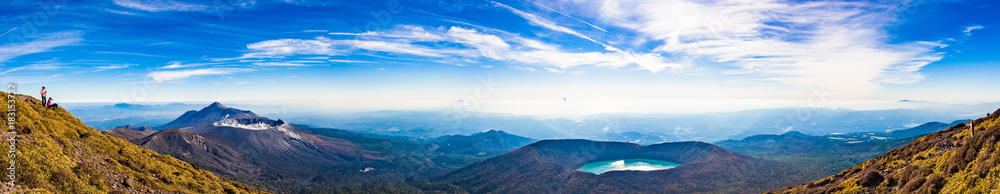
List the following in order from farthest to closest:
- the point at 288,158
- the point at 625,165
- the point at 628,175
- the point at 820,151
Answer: the point at 820,151, the point at 288,158, the point at 625,165, the point at 628,175

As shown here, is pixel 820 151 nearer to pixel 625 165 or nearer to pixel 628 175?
pixel 625 165

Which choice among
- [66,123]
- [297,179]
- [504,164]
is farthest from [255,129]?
[66,123]

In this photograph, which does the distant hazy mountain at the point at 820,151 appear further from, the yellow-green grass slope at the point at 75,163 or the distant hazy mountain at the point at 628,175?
the yellow-green grass slope at the point at 75,163

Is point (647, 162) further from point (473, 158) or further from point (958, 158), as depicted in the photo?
point (958, 158)

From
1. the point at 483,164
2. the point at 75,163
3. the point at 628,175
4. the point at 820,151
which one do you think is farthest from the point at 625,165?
the point at 75,163

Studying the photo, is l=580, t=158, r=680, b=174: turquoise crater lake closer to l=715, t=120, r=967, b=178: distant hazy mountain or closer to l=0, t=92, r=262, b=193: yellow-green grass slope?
l=715, t=120, r=967, b=178: distant hazy mountain

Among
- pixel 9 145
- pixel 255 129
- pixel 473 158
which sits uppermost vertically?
pixel 9 145
